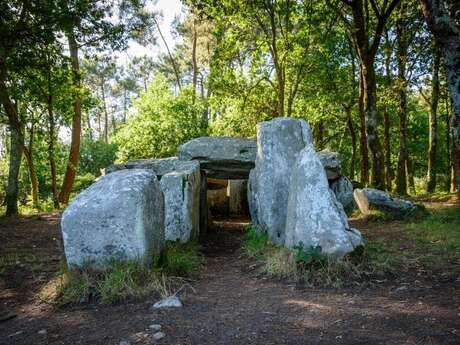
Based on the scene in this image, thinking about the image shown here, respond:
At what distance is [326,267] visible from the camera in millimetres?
5219

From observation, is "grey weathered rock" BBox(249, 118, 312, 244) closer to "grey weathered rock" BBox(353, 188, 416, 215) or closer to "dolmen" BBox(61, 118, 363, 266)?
"dolmen" BBox(61, 118, 363, 266)

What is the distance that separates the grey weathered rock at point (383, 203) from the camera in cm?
945

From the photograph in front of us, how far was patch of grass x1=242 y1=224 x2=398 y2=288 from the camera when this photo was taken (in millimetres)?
5121

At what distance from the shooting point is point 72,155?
16.8 meters

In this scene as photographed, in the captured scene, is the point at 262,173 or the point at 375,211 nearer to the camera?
the point at 262,173

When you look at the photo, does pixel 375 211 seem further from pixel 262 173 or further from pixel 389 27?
pixel 389 27

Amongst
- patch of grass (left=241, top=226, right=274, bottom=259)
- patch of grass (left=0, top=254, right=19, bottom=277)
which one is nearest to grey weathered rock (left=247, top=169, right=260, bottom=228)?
patch of grass (left=241, top=226, right=274, bottom=259)

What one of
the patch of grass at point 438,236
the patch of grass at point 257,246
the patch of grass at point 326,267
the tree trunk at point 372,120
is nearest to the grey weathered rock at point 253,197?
the patch of grass at point 257,246

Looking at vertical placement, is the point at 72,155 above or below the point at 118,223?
above

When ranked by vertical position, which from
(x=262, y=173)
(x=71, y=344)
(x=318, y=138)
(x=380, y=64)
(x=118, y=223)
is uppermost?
(x=380, y=64)

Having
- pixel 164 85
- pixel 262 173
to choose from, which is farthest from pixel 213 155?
pixel 164 85

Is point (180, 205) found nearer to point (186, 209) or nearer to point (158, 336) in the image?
point (186, 209)

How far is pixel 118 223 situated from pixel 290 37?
1298cm

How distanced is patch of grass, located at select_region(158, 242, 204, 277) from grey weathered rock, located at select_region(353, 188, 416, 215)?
14.6ft
